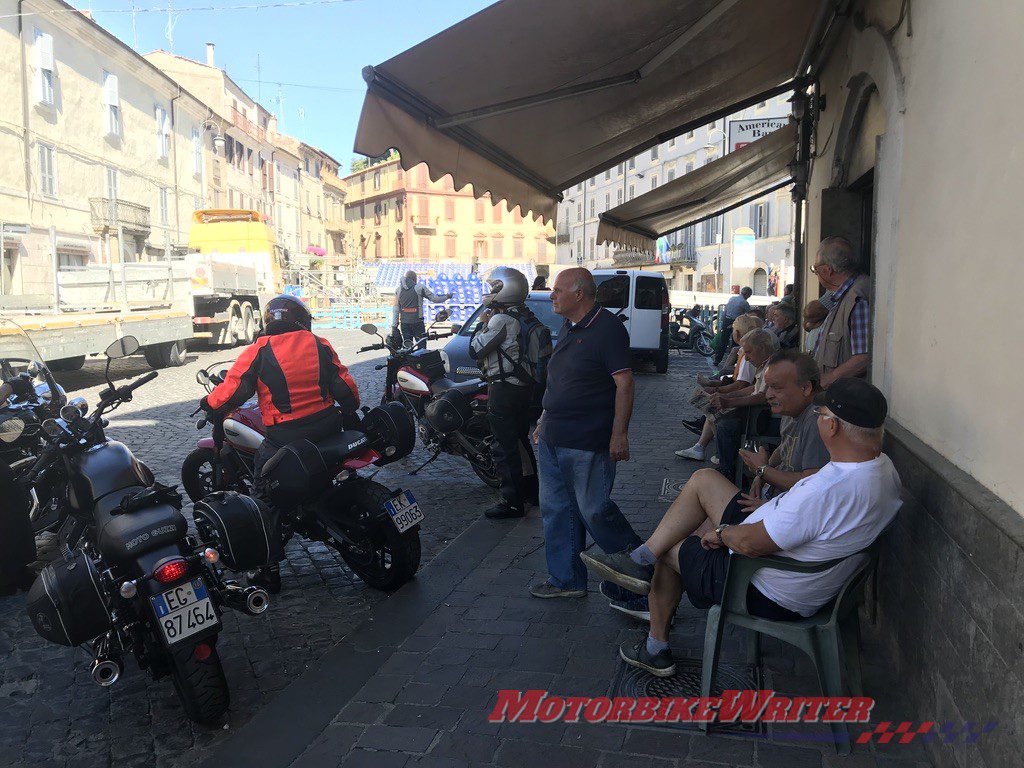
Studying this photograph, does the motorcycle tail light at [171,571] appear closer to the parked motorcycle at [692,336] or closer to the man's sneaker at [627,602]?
→ the man's sneaker at [627,602]

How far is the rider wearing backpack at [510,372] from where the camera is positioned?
6.05 m

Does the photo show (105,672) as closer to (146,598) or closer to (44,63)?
(146,598)

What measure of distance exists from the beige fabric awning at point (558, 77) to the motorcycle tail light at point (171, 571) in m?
2.96

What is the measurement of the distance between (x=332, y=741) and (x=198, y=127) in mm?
42569

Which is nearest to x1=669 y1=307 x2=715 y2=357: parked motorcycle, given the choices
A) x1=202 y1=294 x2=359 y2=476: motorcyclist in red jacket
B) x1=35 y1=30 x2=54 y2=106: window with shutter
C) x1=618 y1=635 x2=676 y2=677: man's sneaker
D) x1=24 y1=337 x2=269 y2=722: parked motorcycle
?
x1=202 y1=294 x2=359 y2=476: motorcyclist in red jacket

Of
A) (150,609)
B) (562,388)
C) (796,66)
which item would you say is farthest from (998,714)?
(796,66)

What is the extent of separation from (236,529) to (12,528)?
2.15m

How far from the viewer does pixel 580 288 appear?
430cm

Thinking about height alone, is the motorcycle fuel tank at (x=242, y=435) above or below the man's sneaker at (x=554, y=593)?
above

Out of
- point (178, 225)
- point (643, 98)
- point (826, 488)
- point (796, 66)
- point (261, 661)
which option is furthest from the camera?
point (178, 225)

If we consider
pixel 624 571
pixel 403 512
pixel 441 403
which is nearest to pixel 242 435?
pixel 403 512

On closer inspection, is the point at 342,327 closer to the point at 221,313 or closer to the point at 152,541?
the point at 221,313

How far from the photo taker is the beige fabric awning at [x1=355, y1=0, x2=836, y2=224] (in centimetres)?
491

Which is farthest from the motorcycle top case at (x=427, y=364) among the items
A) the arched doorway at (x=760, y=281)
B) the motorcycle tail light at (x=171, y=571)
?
the arched doorway at (x=760, y=281)
